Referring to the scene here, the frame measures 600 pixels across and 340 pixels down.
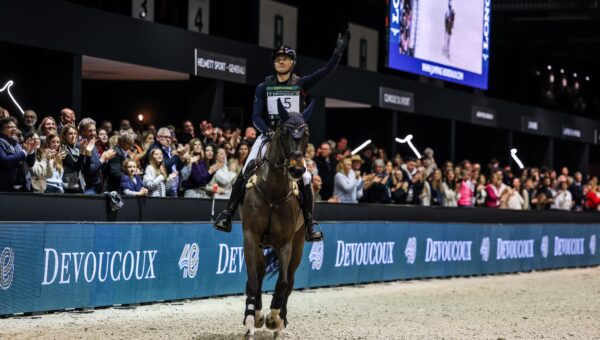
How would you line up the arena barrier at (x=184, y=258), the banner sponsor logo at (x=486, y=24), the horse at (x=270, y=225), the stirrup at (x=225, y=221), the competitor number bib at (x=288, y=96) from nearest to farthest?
1. the horse at (x=270, y=225)
2. the competitor number bib at (x=288, y=96)
3. the stirrup at (x=225, y=221)
4. the arena barrier at (x=184, y=258)
5. the banner sponsor logo at (x=486, y=24)

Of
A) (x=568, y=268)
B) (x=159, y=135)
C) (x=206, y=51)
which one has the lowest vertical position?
(x=568, y=268)

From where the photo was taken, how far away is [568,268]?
27.8 meters

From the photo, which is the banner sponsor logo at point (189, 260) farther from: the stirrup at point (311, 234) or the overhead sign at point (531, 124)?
the overhead sign at point (531, 124)

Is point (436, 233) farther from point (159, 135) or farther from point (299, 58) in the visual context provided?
point (159, 135)

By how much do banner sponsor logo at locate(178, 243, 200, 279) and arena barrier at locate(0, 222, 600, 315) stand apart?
0.01m

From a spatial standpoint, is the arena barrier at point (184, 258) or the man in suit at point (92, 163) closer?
the arena barrier at point (184, 258)

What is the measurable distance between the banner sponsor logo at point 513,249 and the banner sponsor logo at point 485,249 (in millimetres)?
499

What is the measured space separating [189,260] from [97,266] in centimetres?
212

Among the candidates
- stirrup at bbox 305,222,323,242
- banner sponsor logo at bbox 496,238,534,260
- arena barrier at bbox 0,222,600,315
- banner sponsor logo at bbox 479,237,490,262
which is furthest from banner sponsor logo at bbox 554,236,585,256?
stirrup at bbox 305,222,323,242

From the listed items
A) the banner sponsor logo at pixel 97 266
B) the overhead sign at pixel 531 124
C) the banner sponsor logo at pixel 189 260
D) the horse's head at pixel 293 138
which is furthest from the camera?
the overhead sign at pixel 531 124

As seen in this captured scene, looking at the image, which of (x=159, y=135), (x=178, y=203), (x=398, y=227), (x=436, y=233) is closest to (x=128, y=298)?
(x=178, y=203)

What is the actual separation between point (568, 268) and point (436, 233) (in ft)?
23.5

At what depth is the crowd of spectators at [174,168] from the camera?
13.4m

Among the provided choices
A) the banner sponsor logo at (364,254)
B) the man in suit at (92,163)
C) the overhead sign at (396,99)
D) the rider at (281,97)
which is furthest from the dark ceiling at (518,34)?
the rider at (281,97)
